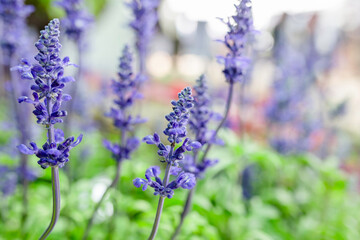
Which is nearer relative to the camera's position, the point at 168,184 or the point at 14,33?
the point at 168,184

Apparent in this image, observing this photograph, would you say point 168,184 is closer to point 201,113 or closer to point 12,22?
point 201,113

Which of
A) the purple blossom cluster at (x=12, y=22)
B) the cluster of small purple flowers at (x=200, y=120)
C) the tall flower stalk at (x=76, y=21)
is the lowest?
the cluster of small purple flowers at (x=200, y=120)

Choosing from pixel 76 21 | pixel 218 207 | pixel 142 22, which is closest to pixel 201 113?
pixel 142 22

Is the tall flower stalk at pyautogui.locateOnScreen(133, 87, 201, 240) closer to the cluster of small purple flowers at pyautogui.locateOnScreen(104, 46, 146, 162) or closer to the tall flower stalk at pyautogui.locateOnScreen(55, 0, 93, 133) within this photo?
the cluster of small purple flowers at pyautogui.locateOnScreen(104, 46, 146, 162)

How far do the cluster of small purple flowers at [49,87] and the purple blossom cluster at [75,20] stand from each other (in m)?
1.15

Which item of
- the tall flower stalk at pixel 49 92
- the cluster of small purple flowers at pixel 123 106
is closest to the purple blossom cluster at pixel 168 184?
the tall flower stalk at pixel 49 92

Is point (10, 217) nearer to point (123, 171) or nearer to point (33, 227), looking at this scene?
point (33, 227)

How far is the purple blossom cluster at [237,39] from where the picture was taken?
1.43m

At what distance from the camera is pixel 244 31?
57.4 inches

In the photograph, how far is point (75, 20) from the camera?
2.14 meters

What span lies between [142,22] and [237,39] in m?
0.98

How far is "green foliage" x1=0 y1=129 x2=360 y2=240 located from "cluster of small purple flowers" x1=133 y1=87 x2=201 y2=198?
974mm

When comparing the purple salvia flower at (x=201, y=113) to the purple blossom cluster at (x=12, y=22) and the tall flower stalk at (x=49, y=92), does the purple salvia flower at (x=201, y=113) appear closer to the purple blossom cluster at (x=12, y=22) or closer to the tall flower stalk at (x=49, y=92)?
the tall flower stalk at (x=49, y=92)

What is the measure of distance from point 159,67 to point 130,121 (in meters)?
8.24
